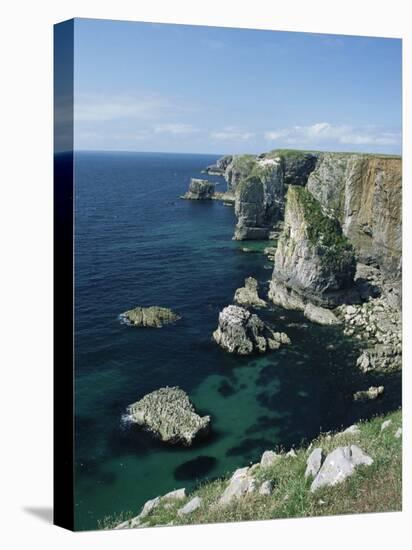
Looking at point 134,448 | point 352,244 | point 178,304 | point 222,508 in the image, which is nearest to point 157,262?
point 178,304

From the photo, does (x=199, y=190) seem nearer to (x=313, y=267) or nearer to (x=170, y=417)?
(x=170, y=417)

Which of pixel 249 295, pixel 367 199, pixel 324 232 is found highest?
pixel 367 199

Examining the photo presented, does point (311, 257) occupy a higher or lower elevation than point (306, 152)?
lower

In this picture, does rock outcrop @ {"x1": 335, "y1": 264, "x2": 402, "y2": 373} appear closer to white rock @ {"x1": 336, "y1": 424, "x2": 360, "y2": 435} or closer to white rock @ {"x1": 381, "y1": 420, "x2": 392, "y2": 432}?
white rock @ {"x1": 381, "y1": 420, "x2": 392, "y2": 432}

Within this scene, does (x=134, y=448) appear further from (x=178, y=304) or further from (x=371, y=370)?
(x=371, y=370)

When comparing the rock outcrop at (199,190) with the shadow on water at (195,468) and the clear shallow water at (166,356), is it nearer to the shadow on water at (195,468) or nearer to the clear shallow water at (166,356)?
the clear shallow water at (166,356)

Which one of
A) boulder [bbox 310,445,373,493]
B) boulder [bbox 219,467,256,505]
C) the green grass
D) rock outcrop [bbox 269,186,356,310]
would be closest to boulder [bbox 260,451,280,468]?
boulder [bbox 219,467,256,505]

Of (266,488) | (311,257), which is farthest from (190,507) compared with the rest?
(311,257)

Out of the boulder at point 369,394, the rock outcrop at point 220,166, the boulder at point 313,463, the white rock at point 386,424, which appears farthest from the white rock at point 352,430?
the rock outcrop at point 220,166
